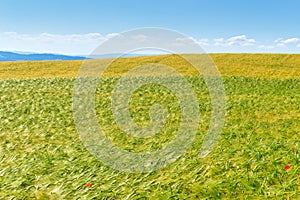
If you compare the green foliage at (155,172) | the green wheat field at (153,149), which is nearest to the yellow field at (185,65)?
the green wheat field at (153,149)

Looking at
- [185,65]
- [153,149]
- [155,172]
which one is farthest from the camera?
[185,65]

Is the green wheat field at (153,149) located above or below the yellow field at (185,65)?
below

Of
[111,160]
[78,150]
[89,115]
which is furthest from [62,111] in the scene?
[111,160]

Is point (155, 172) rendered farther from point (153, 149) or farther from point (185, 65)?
point (185, 65)

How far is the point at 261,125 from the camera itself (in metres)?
13.7

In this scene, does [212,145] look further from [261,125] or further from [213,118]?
[213,118]

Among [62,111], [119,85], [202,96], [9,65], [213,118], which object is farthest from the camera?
[9,65]

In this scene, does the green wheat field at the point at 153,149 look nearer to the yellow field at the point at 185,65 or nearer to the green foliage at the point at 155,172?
the green foliage at the point at 155,172

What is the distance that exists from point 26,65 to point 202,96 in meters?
54.0

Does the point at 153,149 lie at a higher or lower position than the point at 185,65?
lower

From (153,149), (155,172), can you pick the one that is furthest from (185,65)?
(155,172)

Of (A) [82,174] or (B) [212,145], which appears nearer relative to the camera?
(A) [82,174]

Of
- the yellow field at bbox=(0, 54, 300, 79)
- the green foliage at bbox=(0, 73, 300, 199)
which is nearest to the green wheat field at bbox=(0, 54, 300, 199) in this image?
the green foliage at bbox=(0, 73, 300, 199)

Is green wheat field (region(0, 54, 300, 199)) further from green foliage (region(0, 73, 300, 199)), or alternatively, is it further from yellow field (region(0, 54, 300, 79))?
yellow field (region(0, 54, 300, 79))
